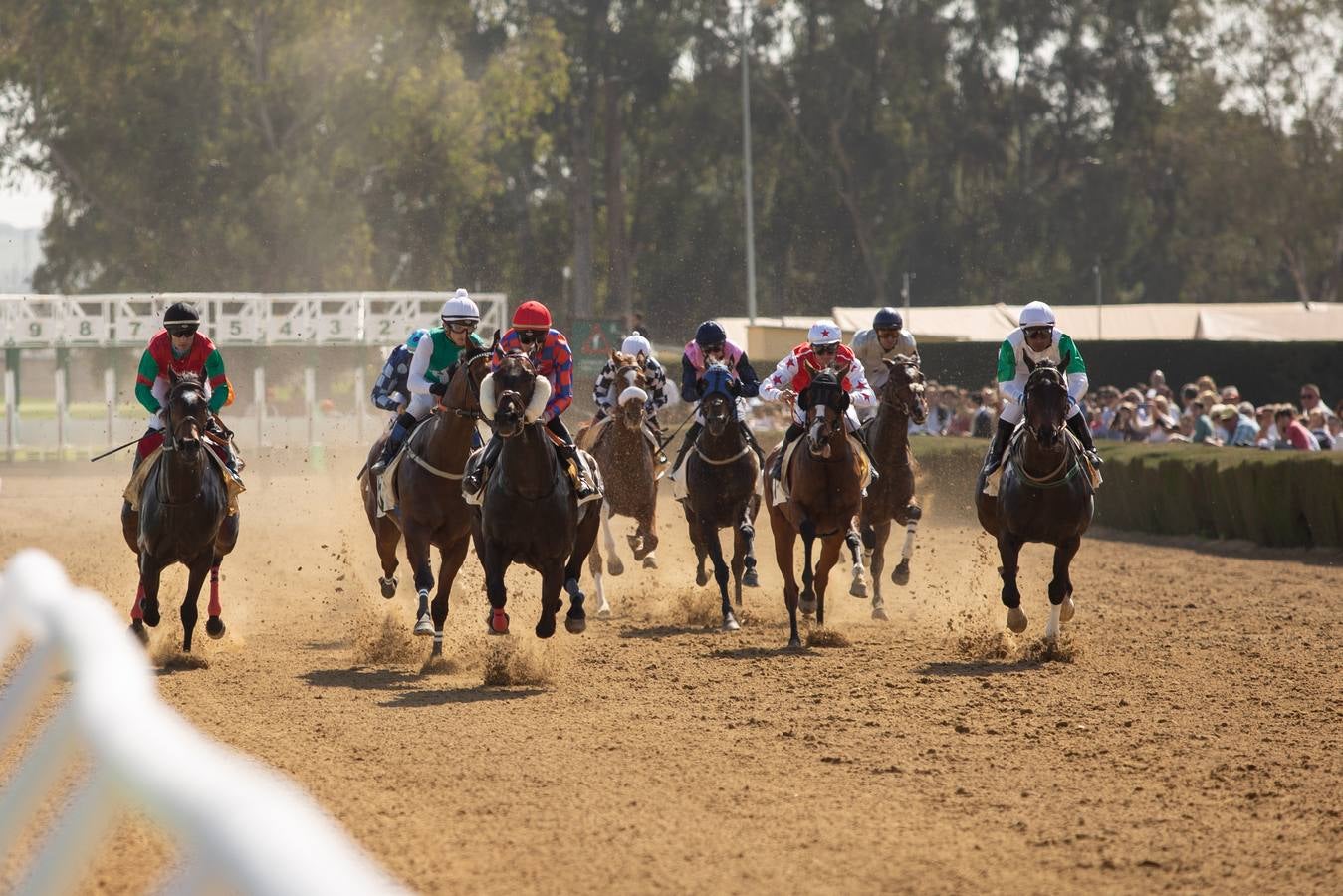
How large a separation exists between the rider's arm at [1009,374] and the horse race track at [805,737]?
1.65 m

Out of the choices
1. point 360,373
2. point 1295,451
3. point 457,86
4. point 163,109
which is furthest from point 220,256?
point 1295,451

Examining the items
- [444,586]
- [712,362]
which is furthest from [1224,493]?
[444,586]

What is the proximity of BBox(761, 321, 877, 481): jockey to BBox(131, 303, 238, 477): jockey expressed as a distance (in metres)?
3.87

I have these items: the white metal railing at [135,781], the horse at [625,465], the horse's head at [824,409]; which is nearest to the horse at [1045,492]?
the horse's head at [824,409]

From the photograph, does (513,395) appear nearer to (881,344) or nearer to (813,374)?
(813,374)

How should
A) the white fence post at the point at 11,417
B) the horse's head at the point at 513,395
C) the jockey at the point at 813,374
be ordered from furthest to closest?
the white fence post at the point at 11,417 < the jockey at the point at 813,374 < the horse's head at the point at 513,395

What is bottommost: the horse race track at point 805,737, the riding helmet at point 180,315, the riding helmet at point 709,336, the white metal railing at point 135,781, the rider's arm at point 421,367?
the horse race track at point 805,737

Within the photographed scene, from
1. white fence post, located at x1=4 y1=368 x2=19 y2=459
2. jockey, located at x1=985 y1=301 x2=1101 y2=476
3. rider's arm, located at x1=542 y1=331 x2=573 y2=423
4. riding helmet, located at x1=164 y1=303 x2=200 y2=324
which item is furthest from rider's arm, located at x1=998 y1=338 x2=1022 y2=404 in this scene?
white fence post, located at x1=4 y1=368 x2=19 y2=459

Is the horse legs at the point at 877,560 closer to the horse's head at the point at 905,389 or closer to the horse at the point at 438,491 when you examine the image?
the horse's head at the point at 905,389

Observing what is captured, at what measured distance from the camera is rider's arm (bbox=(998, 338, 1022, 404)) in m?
12.4

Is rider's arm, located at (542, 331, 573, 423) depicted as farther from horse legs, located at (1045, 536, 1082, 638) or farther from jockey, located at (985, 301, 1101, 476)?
horse legs, located at (1045, 536, 1082, 638)

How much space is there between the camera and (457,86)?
172 feet

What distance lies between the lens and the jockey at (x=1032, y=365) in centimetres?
1218

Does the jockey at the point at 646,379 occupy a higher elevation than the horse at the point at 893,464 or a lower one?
higher
